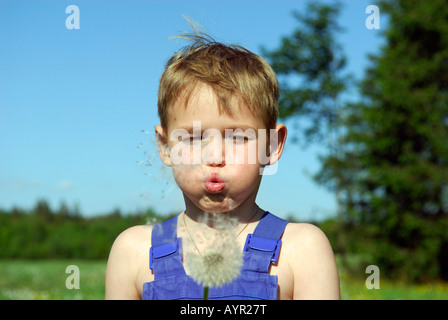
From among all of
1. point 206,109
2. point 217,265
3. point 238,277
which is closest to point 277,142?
point 206,109

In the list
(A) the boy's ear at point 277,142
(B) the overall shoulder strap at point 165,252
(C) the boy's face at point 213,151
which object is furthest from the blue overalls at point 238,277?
(A) the boy's ear at point 277,142

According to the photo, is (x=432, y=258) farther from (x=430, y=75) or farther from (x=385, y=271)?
(x=430, y=75)

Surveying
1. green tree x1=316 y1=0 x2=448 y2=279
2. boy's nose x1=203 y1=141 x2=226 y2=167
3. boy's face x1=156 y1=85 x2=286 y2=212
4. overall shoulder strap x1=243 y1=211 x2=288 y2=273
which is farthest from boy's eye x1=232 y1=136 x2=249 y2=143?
green tree x1=316 y1=0 x2=448 y2=279

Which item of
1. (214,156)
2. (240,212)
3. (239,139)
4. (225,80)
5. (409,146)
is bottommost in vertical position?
(240,212)

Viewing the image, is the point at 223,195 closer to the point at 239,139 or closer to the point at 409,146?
the point at 239,139

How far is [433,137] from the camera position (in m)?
20.2

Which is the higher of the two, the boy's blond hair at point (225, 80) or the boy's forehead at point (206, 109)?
the boy's blond hair at point (225, 80)

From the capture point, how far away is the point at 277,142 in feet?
9.07

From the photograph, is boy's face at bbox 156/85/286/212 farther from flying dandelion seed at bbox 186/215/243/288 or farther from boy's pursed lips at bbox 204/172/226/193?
flying dandelion seed at bbox 186/215/243/288

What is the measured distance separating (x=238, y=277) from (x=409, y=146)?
65.5ft

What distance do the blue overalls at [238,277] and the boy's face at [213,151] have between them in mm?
217

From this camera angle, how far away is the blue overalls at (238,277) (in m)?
2.36

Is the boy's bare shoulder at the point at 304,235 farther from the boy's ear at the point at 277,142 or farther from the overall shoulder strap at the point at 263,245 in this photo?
the boy's ear at the point at 277,142
